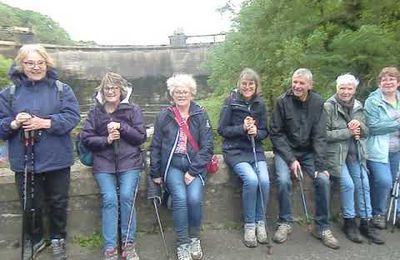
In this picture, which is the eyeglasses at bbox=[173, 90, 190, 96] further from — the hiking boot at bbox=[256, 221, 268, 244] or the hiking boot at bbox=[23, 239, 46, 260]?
the hiking boot at bbox=[23, 239, 46, 260]

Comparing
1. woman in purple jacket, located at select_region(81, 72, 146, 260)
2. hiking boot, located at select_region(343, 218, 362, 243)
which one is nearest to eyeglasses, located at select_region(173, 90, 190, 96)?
woman in purple jacket, located at select_region(81, 72, 146, 260)

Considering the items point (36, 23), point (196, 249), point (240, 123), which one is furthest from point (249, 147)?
point (36, 23)

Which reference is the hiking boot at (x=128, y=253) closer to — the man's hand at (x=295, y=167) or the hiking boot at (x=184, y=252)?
the hiking boot at (x=184, y=252)

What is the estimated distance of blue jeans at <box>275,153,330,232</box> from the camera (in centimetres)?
462

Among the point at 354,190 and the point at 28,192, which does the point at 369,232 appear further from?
the point at 28,192

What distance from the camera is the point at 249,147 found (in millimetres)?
4684

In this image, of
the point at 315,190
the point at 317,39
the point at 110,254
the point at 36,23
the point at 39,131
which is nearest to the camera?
the point at 39,131

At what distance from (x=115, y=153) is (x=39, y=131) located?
676 millimetres

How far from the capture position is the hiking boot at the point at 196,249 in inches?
168

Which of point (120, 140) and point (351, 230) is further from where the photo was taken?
point (351, 230)

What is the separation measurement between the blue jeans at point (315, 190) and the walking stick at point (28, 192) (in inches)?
91.6

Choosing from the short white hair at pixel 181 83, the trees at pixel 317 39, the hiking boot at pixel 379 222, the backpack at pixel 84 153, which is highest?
the trees at pixel 317 39

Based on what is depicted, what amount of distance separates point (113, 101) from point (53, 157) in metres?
0.72

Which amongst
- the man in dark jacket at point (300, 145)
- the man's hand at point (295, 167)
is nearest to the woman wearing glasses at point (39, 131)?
the man in dark jacket at point (300, 145)
